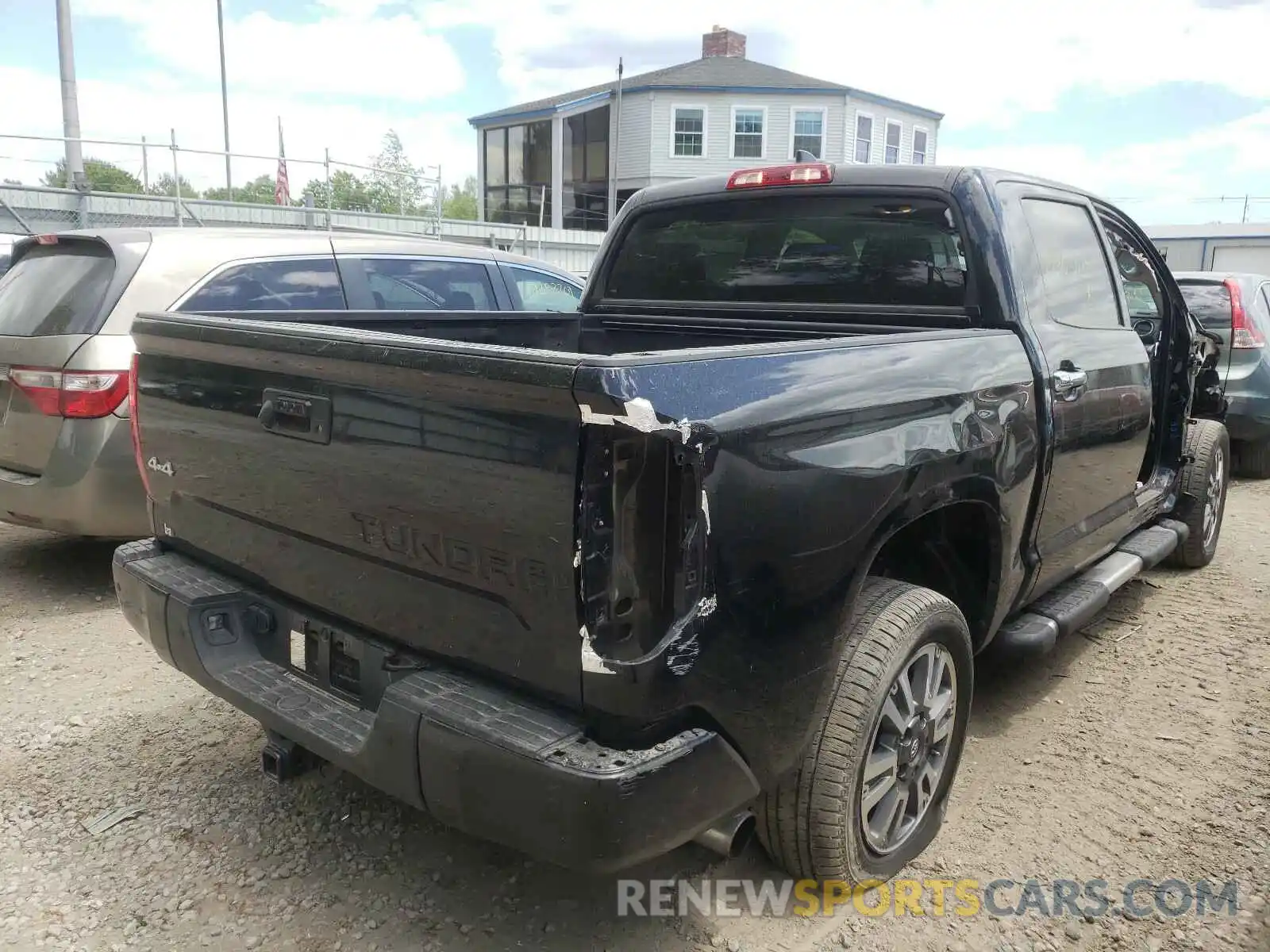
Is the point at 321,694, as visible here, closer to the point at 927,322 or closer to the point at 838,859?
the point at 838,859

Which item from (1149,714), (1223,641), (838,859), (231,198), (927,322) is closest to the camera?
(838,859)

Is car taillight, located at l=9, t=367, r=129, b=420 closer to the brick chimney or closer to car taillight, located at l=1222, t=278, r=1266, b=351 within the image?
car taillight, located at l=1222, t=278, r=1266, b=351

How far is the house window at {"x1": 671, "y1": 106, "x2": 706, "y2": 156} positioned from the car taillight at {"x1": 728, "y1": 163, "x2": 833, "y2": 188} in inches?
1081

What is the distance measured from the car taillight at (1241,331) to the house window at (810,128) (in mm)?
23189

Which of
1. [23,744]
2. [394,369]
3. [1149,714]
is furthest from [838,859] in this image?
[23,744]

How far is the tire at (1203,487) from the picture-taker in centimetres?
518

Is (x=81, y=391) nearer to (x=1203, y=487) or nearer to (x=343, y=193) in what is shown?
(x=1203, y=487)

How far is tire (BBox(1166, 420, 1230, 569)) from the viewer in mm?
5176

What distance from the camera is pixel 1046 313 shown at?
339 centimetres

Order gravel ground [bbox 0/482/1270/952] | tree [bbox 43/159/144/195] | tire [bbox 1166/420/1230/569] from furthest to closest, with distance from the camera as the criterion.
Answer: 1. tree [bbox 43/159/144/195]
2. tire [bbox 1166/420/1230/569]
3. gravel ground [bbox 0/482/1270/952]

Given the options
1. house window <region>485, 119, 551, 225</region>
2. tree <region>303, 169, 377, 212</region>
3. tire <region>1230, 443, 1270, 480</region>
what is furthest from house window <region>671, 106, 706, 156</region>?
tire <region>1230, 443, 1270, 480</region>

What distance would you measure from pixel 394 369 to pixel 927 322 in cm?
197

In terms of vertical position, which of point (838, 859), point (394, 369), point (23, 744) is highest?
point (394, 369)

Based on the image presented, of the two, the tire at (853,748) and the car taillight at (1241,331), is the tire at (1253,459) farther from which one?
the tire at (853,748)
